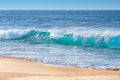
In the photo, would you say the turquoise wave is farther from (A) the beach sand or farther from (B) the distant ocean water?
(A) the beach sand

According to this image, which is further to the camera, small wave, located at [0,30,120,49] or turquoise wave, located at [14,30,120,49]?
small wave, located at [0,30,120,49]

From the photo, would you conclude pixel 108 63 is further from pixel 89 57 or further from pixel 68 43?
pixel 68 43

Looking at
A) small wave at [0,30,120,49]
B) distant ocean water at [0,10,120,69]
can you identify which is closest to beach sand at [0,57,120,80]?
distant ocean water at [0,10,120,69]

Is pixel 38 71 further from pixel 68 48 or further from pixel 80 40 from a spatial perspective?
pixel 80 40

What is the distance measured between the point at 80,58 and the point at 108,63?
2.05 metres

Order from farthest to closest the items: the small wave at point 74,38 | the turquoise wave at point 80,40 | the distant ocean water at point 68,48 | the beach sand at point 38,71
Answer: the small wave at point 74,38, the turquoise wave at point 80,40, the distant ocean water at point 68,48, the beach sand at point 38,71

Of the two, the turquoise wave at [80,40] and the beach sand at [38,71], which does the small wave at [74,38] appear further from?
the beach sand at [38,71]

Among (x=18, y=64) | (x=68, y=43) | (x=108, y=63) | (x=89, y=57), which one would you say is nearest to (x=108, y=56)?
(x=89, y=57)

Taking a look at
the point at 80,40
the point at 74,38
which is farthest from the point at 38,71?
the point at 74,38

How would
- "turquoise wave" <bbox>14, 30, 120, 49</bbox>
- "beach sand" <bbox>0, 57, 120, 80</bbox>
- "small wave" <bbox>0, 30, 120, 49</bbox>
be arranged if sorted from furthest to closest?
"small wave" <bbox>0, 30, 120, 49</bbox>
"turquoise wave" <bbox>14, 30, 120, 49</bbox>
"beach sand" <bbox>0, 57, 120, 80</bbox>

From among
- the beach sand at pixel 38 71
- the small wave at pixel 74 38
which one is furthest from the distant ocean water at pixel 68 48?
the beach sand at pixel 38 71

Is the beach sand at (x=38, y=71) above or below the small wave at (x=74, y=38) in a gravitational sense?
above

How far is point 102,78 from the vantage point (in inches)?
517

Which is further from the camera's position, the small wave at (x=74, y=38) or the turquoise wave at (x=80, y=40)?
the small wave at (x=74, y=38)
